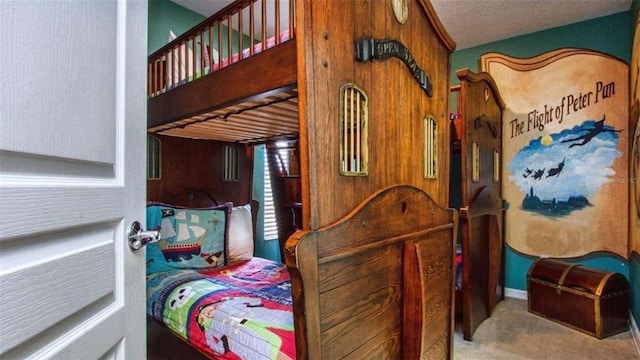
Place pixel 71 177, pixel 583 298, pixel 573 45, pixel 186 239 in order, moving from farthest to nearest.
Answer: pixel 573 45 < pixel 583 298 < pixel 186 239 < pixel 71 177

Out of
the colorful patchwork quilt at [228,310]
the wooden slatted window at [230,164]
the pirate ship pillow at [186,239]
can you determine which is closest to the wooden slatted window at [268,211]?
the wooden slatted window at [230,164]

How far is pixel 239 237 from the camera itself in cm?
261

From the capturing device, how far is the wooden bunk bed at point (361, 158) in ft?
3.12

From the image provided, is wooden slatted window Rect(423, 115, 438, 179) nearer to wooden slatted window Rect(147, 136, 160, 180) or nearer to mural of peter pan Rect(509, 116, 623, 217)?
wooden slatted window Rect(147, 136, 160, 180)

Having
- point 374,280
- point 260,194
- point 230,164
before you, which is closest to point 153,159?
point 230,164

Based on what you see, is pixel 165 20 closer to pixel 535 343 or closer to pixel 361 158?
pixel 361 158

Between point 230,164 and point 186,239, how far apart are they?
3.38 feet

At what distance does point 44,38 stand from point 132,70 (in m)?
0.26

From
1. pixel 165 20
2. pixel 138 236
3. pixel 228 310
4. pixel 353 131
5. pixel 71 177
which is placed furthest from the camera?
pixel 165 20

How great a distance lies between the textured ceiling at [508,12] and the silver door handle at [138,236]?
2698 mm

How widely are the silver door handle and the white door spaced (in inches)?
0.9

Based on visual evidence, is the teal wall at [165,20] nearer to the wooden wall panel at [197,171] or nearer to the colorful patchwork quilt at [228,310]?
the wooden wall panel at [197,171]

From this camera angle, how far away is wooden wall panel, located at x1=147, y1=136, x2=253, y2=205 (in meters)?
2.67

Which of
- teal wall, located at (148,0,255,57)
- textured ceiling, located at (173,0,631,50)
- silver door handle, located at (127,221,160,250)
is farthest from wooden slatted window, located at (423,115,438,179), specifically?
teal wall, located at (148,0,255,57)
